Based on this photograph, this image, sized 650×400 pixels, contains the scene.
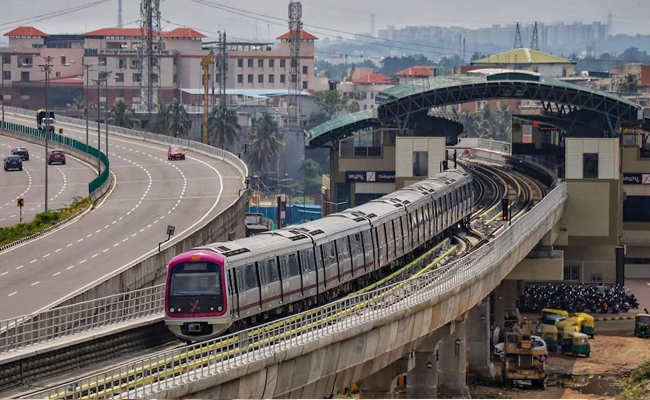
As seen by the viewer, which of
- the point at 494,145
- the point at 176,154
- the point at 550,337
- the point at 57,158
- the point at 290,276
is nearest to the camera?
the point at 290,276

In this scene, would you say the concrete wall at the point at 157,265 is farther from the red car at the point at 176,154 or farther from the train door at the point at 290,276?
the red car at the point at 176,154

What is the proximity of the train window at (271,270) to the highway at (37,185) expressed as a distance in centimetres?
4124

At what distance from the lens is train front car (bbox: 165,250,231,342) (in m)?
47.9

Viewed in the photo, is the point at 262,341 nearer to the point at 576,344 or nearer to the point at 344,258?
the point at 344,258

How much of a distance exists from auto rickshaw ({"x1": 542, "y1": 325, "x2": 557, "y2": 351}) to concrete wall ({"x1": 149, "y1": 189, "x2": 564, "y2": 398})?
2269cm

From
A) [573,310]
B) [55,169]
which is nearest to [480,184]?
[573,310]

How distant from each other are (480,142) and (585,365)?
249ft

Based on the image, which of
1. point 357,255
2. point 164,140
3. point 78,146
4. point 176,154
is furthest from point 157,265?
point 164,140

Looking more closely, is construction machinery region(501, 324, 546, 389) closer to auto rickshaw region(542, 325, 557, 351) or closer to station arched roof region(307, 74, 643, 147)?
auto rickshaw region(542, 325, 557, 351)

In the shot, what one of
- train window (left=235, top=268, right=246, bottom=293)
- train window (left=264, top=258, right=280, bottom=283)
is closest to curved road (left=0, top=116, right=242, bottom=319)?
train window (left=264, top=258, right=280, bottom=283)

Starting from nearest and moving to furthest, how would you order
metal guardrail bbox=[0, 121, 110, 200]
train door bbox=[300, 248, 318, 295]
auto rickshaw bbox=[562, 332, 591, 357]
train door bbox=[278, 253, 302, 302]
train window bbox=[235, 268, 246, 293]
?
train window bbox=[235, 268, 246, 293] < train door bbox=[278, 253, 302, 302] < train door bbox=[300, 248, 318, 295] < auto rickshaw bbox=[562, 332, 591, 357] < metal guardrail bbox=[0, 121, 110, 200]

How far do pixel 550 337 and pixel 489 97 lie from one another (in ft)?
123

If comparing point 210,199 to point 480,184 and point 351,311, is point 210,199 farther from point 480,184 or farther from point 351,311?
point 351,311

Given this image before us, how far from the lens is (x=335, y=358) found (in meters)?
50.4
